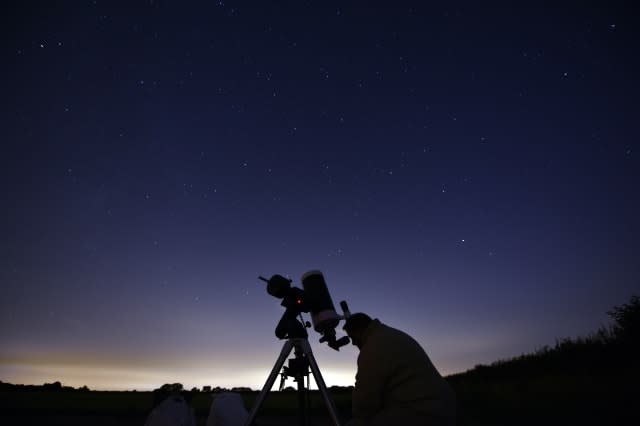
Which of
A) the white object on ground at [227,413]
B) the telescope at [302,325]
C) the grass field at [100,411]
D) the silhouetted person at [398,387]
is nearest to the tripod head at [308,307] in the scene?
the telescope at [302,325]

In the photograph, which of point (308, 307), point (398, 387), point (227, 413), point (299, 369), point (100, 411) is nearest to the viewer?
point (398, 387)

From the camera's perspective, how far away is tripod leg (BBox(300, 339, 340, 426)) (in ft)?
9.04

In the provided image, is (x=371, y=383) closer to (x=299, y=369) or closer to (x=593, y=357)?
(x=299, y=369)

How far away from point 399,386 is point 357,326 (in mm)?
563

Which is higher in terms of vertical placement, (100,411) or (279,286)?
(279,286)

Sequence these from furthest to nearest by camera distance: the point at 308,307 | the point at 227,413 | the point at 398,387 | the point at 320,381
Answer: the point at 227,413
the point at 308,307
the point at 320,381
the point at 398,387

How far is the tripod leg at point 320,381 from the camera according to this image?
276 cm

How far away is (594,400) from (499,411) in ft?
5.96

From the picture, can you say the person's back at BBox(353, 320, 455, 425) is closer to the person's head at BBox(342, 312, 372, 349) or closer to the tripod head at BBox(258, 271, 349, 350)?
the person's head at BBox(342, 312, 372, 349)

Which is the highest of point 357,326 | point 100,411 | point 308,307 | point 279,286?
point 279,286

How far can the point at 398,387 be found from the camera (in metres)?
2.62

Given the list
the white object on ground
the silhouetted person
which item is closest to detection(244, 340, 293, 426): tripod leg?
the silhouetted person

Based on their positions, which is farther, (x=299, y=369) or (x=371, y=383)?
(x=299, y=369)

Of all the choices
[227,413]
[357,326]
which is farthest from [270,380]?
[227,413]
